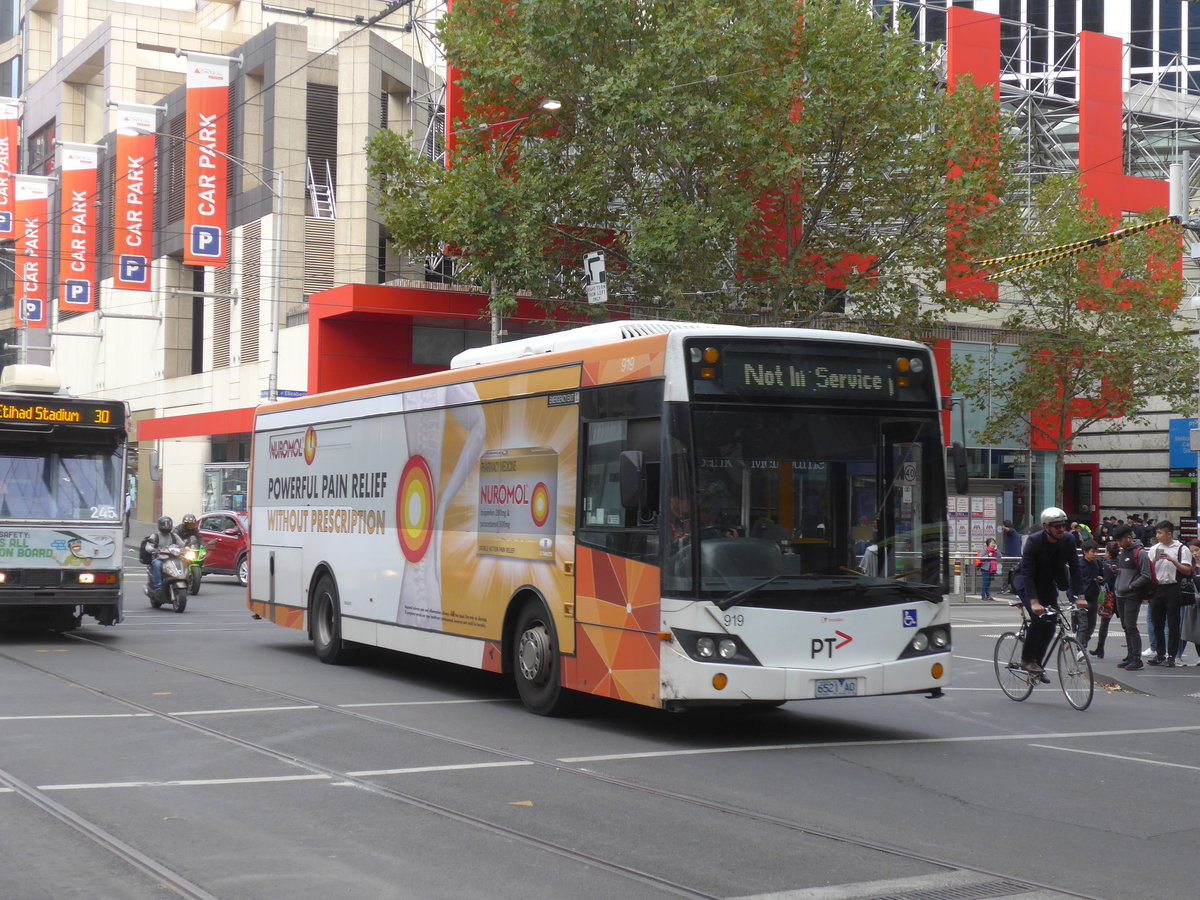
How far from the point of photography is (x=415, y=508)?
14.3 metres

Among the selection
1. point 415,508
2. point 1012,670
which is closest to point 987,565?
point 1012,670

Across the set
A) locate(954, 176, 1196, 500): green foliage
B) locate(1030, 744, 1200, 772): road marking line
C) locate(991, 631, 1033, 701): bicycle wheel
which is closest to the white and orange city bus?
locate(1030, 744, 1200, 772): road marking line

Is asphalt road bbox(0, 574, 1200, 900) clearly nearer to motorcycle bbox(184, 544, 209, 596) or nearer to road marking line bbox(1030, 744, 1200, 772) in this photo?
road marking line bbox(1030, 744, 1200, 772)

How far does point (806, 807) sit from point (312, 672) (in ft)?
26.6

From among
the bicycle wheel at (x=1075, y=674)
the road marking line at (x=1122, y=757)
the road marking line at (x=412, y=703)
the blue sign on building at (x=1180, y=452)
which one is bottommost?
the road marking line at (x=1122, y=757)

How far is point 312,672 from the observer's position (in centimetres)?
1517

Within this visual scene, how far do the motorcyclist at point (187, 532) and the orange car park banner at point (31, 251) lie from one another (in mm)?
23397

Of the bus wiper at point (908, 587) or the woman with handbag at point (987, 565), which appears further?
the woman with handbag at point (987, 565)

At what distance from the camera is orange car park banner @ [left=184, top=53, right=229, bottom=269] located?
3691cm

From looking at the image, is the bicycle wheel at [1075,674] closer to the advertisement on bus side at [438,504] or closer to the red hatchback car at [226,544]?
the advertisement on bus side at [438,504]

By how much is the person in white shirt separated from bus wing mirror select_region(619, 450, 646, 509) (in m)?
9.56

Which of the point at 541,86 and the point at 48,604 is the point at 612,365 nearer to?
the point at 48,604

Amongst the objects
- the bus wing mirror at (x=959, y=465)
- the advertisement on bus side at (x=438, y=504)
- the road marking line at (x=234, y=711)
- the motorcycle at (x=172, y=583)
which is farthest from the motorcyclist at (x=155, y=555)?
the bus wing mirror at (x=959, y=465)

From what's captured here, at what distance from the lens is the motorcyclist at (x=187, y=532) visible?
25438 millimetres
